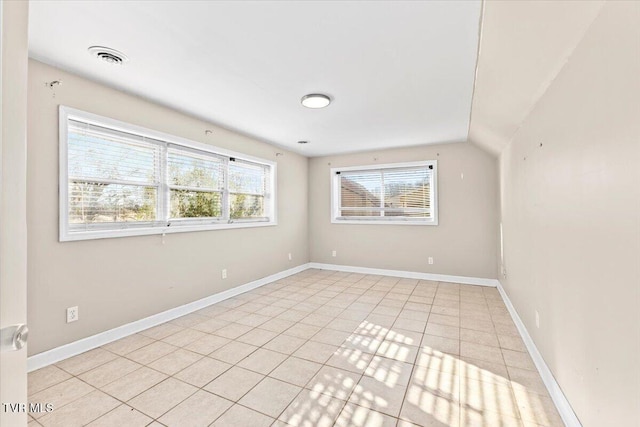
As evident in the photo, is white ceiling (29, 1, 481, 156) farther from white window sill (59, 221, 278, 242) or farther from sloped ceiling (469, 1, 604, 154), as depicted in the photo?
white window sill (59, 221, 278, 242)

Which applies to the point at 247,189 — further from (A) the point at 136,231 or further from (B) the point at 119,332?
(B) the point at 119,332

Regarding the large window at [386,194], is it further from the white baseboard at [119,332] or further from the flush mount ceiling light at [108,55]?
the flush mount ceiling light at [108,55]

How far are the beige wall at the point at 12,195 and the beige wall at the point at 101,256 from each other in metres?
2.22

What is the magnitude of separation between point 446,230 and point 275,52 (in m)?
3.97

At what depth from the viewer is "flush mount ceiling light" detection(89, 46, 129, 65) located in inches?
80.7

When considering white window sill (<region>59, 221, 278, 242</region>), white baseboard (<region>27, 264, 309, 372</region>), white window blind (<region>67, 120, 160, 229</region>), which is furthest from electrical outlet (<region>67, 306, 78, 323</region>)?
white window blind (<region>67, 120, 160, 229</region>)

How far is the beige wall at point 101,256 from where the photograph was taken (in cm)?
223

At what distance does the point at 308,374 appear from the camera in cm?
216

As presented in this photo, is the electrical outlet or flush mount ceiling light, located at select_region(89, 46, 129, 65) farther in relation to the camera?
the electrical outlet

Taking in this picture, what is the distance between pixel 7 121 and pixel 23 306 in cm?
37

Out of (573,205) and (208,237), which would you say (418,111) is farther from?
(208,237)

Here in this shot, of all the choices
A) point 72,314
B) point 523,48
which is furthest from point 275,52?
point 72,314

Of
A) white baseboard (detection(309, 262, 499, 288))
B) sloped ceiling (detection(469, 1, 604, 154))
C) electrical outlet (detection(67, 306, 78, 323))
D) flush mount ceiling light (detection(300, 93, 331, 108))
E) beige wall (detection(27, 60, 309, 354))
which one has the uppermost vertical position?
flush mount ceiling light (detection(300, 93, 331, 108))

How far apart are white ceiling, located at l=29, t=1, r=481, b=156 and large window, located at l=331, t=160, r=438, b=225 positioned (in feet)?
5.97
